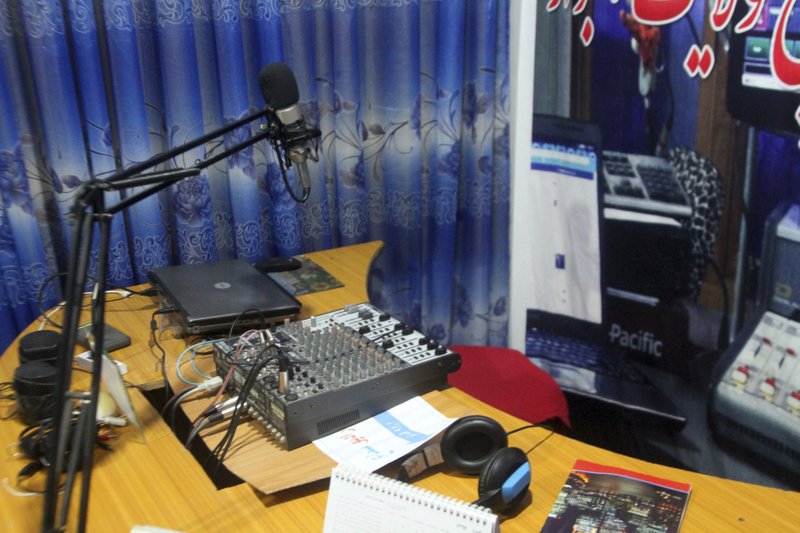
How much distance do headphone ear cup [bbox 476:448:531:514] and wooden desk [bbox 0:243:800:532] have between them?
0.04 meters

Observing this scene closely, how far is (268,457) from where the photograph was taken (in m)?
1.30

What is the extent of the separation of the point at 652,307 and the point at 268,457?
1422mm

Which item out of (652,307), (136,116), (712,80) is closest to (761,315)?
(652,307)

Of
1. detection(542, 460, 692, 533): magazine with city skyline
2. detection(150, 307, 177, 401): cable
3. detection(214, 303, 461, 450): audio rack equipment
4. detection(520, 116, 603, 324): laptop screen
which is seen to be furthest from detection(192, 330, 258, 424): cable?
detection(520, 116, 603, 324): laptop screen

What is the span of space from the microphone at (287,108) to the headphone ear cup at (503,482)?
712 mm

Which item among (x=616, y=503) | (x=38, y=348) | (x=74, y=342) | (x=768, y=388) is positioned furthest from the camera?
(x=768, y=388)

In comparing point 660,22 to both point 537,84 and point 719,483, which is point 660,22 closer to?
point 537,84

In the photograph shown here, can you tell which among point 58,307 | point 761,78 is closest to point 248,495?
point 58,307

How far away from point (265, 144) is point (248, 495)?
48.7 inches

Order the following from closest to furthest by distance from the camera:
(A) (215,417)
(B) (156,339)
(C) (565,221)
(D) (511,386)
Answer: (A) (215,417)
(B) (156,339)
(D) (511,386)
(C) (565,221)

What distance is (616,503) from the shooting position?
3.88 feet

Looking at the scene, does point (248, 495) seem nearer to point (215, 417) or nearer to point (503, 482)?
point (215, 417)

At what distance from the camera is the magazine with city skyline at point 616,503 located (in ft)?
3.74

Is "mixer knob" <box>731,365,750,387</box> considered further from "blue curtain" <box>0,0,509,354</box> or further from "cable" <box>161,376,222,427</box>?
"cable" <box>161,376,222,427</box>
